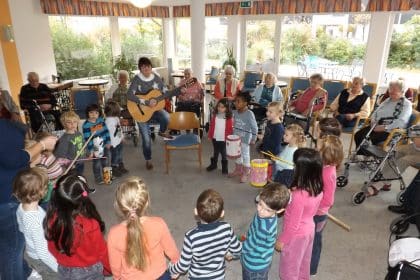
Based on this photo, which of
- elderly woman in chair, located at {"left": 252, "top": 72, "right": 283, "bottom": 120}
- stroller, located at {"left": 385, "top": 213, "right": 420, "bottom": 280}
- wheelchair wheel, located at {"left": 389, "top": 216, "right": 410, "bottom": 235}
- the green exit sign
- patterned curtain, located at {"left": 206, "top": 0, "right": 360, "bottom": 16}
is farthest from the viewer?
the green exit sign

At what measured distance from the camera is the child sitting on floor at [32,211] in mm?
2035

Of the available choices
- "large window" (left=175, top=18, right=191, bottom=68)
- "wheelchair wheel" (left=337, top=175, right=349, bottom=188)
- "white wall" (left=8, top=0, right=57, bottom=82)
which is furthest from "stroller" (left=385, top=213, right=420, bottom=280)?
"large window" (left=175, top=18, right=191, bottom=68)

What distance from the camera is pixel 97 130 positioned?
422 centimetres

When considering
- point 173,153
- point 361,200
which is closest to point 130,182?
point 361,200

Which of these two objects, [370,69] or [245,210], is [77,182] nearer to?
[245,210]

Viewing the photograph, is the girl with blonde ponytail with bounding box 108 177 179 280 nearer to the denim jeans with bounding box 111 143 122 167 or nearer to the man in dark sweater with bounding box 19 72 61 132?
the denim jeans with bounding box 111 143 122 167

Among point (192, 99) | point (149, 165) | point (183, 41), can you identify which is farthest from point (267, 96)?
point (183, 41)

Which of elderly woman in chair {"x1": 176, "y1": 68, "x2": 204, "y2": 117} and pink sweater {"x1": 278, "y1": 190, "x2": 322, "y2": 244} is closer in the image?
pink sweater {"x1": 278, "y1": 190, "x2": 322, "y2": 244}

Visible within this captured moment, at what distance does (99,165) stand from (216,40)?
7.06 metres

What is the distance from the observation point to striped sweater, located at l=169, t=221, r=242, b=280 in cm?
182

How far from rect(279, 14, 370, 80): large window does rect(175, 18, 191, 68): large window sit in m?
3.40

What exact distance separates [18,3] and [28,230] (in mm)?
6726

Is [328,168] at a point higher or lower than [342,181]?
higher

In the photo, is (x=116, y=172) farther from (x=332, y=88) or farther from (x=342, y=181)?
(x=332, y=88)
